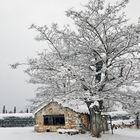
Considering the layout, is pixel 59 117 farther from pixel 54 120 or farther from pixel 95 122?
pixel 95 122

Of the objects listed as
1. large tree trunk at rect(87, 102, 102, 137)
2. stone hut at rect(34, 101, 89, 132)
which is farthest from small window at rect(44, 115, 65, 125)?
large tree trunk at rect(87, 102, 102, 137)

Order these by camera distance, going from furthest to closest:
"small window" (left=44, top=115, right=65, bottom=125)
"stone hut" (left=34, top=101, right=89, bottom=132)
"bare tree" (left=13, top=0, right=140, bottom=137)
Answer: "small window" (left=44, top=115, right=65, bottom=125) < "stone hut" (left=34, top=101, right=89, bottom=132) < "bare tree" (left=13, top=0, right=140, bottom=137)

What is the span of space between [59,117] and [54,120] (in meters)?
0.70

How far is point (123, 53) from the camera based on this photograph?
30969 mm

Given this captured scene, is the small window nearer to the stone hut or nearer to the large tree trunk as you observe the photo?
the stone hut

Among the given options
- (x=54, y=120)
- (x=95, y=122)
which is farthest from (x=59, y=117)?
(x=95, y=122)

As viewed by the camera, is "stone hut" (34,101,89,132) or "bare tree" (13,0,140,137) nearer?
"bare tree" (13,0,140,137)

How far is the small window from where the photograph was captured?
3900 cm

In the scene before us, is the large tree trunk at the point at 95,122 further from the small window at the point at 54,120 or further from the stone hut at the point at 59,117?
the small window at the point at 54,120

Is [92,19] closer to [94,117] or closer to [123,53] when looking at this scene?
[123,53]

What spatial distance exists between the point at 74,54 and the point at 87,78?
2.85 meters

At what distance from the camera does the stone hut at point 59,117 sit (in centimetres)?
3822

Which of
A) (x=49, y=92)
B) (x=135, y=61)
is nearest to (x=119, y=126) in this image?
(x=49, y=92)

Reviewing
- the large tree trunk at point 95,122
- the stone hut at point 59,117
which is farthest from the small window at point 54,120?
the large tree trunk at point 95,122
